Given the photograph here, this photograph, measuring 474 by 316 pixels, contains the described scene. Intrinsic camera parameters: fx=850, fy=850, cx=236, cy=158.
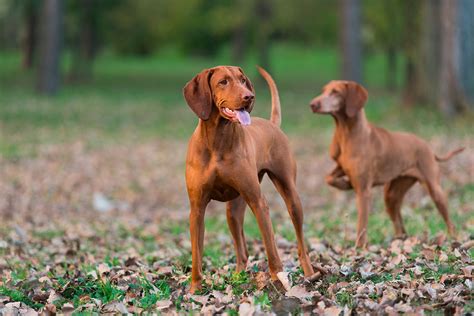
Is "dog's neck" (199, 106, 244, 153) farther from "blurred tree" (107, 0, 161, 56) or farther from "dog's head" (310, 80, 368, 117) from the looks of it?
"blurred tree" (107, 0, 161, 56)

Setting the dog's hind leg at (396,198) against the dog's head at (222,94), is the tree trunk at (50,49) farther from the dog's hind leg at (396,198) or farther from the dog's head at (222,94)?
the dog's head at (222,94)

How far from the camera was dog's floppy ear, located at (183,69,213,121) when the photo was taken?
19.4 feet

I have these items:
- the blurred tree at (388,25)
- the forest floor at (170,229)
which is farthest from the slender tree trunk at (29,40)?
the blurred tree at (388,25)

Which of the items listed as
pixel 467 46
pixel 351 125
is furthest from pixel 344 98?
pixel 467 46

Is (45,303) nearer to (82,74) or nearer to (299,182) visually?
(299,182)

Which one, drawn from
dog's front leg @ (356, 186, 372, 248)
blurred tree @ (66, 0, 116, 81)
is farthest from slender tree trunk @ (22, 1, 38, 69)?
dog's front leg @ (356, 186, 372, 248)

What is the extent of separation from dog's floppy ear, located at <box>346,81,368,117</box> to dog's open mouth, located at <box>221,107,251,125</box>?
9.23 ft

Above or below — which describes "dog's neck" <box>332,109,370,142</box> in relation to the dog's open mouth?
below

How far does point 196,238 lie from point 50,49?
29238mm

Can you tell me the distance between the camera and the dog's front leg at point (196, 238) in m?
6.14

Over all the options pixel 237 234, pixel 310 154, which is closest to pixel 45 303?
pixel 237 234

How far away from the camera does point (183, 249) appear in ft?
29.9

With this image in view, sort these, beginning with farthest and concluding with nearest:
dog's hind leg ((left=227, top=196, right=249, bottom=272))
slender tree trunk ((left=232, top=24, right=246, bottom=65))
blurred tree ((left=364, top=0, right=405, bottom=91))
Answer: slender tree trunk ((left=232, top=24, right=246, bottom=65)) → blurred tree ((left=364, top=0, right=405, bottom=91)) → dog's hind leg ((left=227, top=196, right=249, bottom=272))

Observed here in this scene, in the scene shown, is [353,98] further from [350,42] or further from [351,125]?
[350,42]
